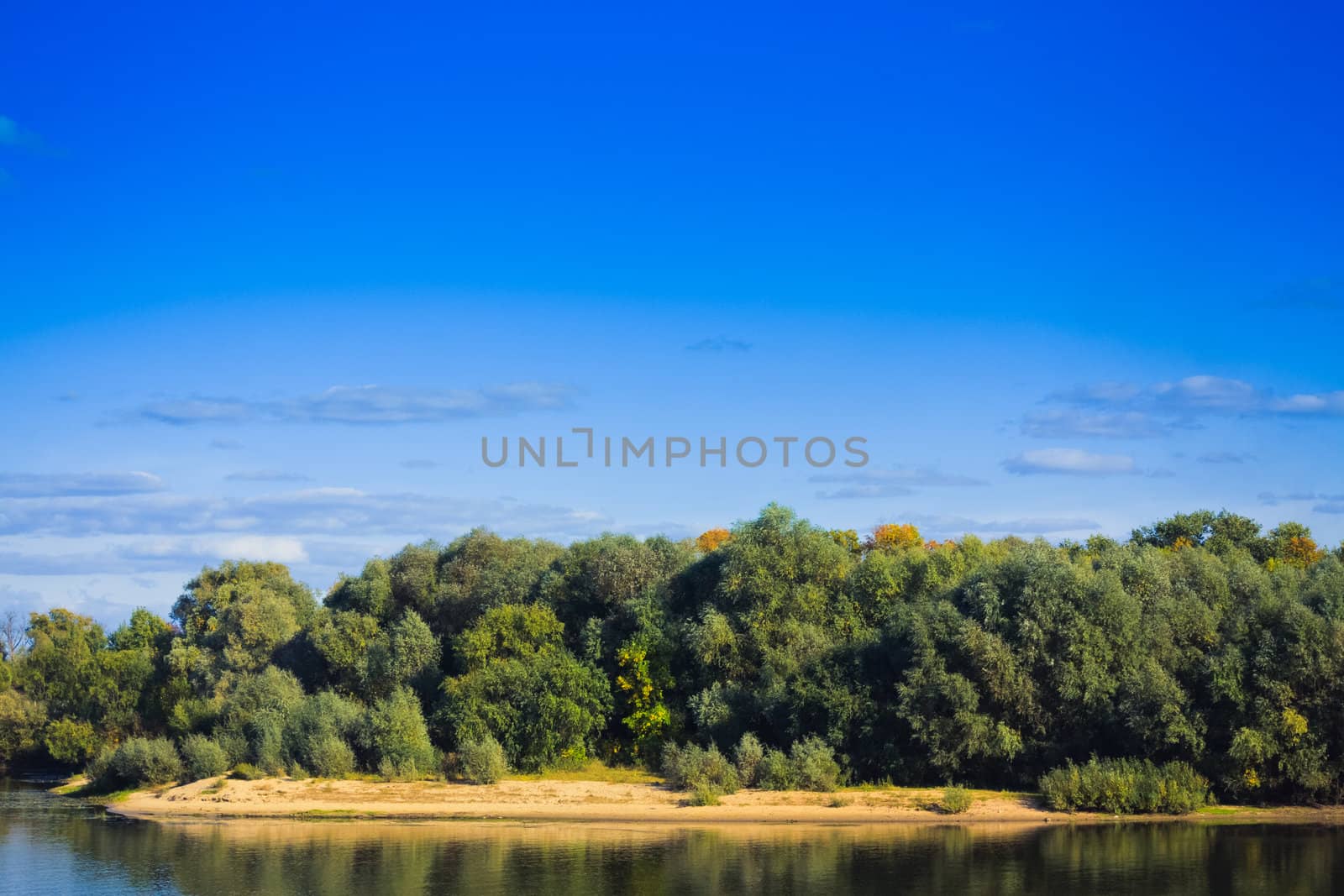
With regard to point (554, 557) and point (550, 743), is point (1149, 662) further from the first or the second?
point (554, 557)

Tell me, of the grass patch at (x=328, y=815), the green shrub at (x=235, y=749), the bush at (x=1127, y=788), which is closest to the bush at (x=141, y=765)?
the green shrub at (x=235, y=749)

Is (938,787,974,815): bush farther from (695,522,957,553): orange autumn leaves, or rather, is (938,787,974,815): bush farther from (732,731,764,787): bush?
(695,522,957,553): orange autumn leaves

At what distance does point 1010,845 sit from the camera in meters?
37.4

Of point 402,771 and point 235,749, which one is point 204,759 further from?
point 402,771

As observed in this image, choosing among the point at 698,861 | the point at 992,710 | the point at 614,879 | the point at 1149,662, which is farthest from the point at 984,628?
the point at 614,879

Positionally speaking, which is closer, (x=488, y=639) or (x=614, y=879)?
(x=614, y=879)

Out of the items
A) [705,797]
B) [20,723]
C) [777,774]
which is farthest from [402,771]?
[20,723]

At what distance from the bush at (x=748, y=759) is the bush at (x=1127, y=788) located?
10.8 metres

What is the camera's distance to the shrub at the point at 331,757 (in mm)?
52094

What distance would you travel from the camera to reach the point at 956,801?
141 feet

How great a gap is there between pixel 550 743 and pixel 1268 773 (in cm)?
2772

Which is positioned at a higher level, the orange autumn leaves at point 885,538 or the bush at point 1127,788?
the orange autumn leaves at point 885,538

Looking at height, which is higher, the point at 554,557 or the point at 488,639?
the point at 554,557

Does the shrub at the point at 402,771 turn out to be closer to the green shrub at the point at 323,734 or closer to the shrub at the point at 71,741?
the green shrub at the point at 323,734
